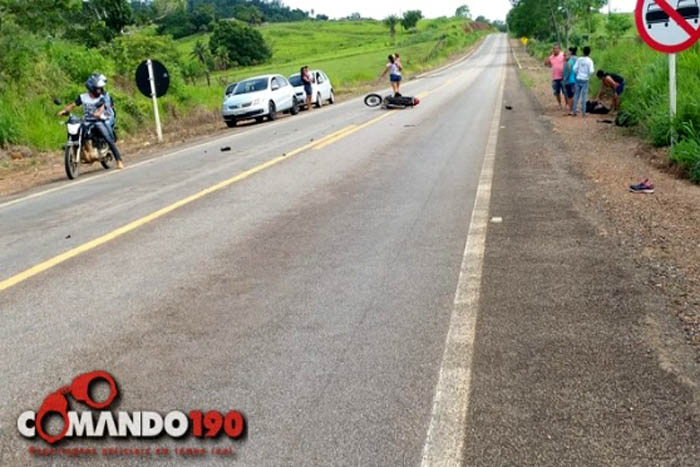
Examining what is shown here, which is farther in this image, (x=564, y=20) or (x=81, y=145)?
(x=564, y=20)

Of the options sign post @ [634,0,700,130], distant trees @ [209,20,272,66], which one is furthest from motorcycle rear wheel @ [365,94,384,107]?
distant trees @ [209,20,272,66]

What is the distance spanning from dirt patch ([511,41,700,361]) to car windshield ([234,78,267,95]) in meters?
13.5

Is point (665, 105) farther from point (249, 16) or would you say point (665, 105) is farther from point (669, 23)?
point (249, 16)

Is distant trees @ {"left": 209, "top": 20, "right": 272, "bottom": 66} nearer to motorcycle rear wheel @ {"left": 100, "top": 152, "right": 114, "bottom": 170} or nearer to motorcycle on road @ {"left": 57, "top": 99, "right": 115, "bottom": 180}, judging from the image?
motorcycle rear wheel @ {"left": 100, "top": 152, "right": 114, "bottom": 170}

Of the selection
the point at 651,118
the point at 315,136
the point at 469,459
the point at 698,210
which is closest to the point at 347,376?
the point at 469,459

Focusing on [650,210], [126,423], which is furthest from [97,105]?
[126,423]

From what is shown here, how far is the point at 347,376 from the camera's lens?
132 inches

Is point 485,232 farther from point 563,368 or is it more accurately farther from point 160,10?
point 160,10

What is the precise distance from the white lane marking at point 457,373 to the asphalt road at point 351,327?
15 millimetres

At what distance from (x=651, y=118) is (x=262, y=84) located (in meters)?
14.9

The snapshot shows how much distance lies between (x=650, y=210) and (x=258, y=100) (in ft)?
56.8

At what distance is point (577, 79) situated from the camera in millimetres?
16516

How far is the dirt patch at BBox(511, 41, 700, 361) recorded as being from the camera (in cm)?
447

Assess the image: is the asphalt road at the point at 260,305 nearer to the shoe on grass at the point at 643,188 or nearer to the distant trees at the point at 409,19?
the shoe on grass at the point at 643,188
